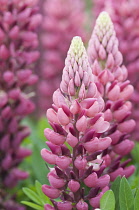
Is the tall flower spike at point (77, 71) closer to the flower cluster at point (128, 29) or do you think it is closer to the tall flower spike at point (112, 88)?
the tall flower spike at point (112, 88)

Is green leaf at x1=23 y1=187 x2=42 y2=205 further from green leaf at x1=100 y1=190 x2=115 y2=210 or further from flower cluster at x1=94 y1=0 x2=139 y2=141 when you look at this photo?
flower cluster at x1=94 y1=0 x2=139 y2=141

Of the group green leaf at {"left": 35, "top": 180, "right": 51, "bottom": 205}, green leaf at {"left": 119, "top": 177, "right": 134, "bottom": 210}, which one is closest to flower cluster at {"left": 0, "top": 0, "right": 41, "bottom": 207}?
green leaf at {"left": 35, "top": 180, "right": 51, "bottom": 205}

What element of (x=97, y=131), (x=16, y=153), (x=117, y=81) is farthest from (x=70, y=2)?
(x=97, y=131)

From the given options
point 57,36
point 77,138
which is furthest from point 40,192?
point 57,36

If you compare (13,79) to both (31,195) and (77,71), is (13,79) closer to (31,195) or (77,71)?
(31,195)

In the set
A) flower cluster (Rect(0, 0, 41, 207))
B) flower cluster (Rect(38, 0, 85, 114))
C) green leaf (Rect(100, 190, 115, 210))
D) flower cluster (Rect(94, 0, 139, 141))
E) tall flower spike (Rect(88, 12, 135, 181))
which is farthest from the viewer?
flower cluster (Rect(38, 0, 85, 114))

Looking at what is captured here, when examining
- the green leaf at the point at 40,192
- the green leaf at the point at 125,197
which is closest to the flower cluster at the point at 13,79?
the green leaf at the point at 40,192
